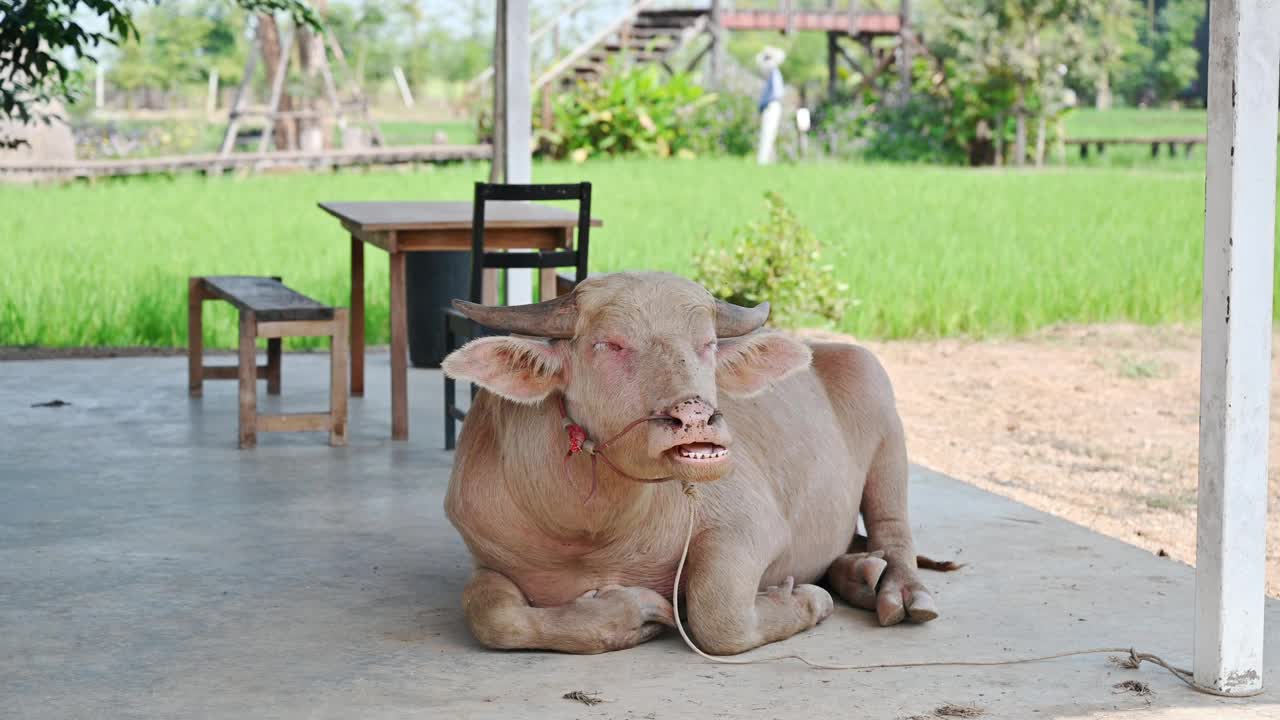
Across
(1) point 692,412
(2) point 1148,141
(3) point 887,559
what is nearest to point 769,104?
(2) point 1148,141

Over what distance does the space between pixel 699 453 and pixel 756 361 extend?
475 millimetres

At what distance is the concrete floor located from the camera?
3223mm

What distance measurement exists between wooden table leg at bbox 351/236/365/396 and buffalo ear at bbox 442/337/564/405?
3.68 meters

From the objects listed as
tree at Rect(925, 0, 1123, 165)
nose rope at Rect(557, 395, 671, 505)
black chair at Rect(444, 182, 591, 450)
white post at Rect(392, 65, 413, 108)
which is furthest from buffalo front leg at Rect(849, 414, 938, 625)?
white post at Rect(392, 65, 413, 108)

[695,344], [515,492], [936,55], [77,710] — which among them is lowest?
[77,710]

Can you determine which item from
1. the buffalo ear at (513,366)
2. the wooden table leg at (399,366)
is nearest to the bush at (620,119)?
the wooden table leg at (399,366)

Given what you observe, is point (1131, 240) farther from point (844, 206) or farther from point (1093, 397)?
point (1093, 397)

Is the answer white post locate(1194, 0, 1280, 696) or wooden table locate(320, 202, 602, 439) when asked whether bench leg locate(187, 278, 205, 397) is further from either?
white post locate(1194, 0, 1280, 696)

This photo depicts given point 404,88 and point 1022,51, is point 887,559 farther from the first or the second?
point 404,88

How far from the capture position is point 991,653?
3.56 metres

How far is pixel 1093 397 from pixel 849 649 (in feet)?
16.2

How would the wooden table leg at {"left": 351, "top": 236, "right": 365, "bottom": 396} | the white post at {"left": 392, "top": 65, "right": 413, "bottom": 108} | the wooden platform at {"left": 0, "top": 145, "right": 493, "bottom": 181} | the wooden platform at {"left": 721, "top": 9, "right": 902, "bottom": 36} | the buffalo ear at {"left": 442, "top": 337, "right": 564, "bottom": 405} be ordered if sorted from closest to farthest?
the buffalo ear at {"left": 442, "top": 337, "right": 564, "bottom": 405} < the wooden table leg at {"left": 351, "top": 236, "right": 365, "bottom": 396} < the wooden platform at {"left": 0, "top": 145, "right": 493, "bottom": 181} < the wooden platform at {"left": 721, "top": 9, "right": 902, "bottom": 36} < the white post at {"left": 392, "top": 65, "right": 413, "bottom": 108}

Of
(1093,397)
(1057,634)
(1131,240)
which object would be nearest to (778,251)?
(1093,397)

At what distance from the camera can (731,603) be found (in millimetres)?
3516
